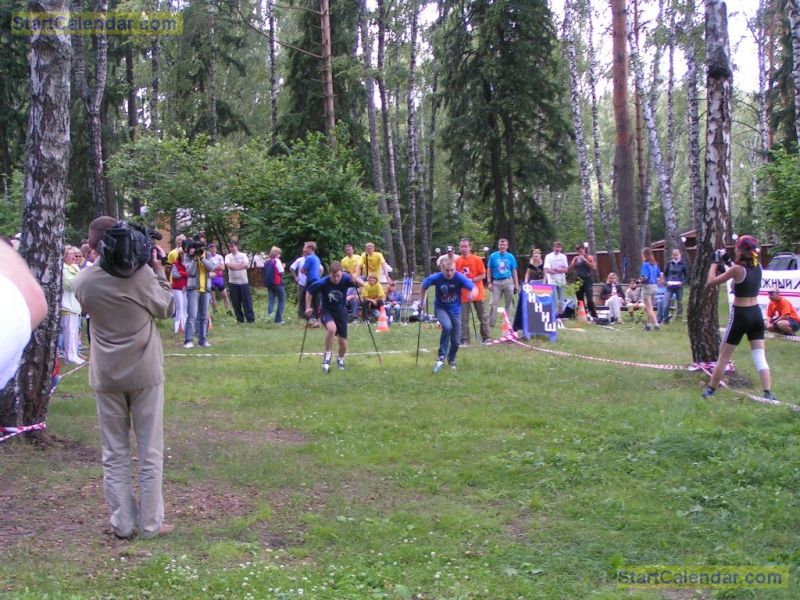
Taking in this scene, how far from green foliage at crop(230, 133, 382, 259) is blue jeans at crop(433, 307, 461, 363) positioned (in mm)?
9971

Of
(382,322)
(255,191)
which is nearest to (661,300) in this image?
(382,322)

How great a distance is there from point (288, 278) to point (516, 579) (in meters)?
18.6

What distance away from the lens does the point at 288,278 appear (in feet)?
74.9

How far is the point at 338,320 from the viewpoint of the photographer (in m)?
12.2

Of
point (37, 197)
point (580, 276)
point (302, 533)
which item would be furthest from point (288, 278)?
point (302, 533)

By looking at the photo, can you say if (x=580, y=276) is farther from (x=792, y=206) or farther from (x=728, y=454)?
(x=728, y=454)

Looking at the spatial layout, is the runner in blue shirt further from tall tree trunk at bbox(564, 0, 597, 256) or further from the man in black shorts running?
tall tree trunk at bbox(564, 0, 597, 256)

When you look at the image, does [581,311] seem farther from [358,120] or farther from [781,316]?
[358,120]

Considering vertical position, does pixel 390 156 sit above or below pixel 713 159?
above

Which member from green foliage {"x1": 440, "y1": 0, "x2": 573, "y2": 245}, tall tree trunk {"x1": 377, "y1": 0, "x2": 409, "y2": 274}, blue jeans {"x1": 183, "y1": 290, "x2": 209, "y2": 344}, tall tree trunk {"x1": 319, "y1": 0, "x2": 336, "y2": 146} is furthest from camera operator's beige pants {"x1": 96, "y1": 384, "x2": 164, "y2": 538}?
green foliage {"x1": 440, "y1": 0, "x2": 573, "y2": 245}

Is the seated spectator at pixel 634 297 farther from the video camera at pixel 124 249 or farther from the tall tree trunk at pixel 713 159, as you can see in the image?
the video camera at pixel 124 249

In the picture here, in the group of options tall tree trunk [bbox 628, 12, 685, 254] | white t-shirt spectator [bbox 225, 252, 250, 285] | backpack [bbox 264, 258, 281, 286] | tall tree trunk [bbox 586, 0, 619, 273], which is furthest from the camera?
tall tree trunk [bbox 586, 0, 619, 273]

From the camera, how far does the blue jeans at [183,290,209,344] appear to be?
14.4 m

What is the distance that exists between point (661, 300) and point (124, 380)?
16.1m
